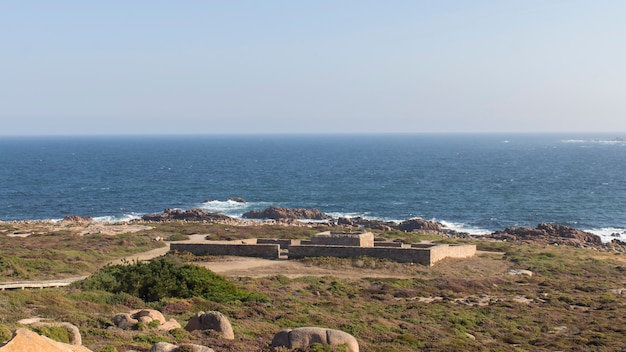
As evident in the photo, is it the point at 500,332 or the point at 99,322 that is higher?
the point at 99,322

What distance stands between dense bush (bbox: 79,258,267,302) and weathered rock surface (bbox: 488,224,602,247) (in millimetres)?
38747

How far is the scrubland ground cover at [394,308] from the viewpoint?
19688mm

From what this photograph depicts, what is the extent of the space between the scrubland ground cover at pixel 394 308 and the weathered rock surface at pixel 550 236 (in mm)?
20343

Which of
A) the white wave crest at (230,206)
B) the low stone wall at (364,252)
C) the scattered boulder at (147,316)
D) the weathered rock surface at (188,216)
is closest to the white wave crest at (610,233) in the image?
the low stone wall at (364,252)

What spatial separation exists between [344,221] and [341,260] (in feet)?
97.6

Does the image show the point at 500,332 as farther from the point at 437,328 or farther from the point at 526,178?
the point at 526,178

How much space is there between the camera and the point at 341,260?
1489 inches

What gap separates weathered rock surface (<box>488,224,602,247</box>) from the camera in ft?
192

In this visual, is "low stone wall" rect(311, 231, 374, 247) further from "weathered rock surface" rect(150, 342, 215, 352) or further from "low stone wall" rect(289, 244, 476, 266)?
"weathered rock surface" rect(150, 342, 215, 352)

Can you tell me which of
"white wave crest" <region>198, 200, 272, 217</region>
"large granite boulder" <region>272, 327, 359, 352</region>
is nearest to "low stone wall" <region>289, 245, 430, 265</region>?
"large granite boulder" <region>272, 327, 359, 352</region>

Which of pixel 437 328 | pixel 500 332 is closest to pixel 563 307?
pixel 500 332

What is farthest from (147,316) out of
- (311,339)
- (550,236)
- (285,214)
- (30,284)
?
(285,214)

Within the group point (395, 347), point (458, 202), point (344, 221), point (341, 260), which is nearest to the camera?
point (395, 347)

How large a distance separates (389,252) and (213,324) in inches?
811
